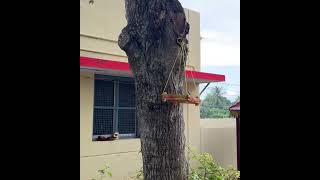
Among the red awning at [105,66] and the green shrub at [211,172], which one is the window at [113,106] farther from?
the green shrub at [211,172]

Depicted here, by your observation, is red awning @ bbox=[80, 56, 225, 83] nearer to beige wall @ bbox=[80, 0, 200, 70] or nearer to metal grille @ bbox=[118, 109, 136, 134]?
beige wall @ bbox=[80, 0, 200, 70]

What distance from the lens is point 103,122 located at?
4754 mm

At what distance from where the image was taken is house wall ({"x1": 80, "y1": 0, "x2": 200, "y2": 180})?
176 inches

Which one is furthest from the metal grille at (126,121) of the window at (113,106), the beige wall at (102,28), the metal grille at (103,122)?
the beige wall at (102,28)

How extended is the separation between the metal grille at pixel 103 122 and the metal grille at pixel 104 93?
0.10 m

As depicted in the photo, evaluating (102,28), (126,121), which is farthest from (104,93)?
(102,28)

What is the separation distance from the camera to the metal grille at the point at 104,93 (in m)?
4.69

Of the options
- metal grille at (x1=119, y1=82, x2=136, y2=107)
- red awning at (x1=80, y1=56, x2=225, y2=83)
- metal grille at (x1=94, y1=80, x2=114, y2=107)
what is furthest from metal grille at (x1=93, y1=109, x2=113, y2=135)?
red awning at (x1=80, y1=56, x2=225, y2=83)

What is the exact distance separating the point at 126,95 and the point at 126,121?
375 mm

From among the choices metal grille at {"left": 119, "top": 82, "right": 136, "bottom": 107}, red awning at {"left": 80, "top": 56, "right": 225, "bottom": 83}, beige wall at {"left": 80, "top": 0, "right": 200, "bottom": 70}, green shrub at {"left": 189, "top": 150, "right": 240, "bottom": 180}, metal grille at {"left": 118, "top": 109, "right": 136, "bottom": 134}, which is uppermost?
beige wall at {"left": 80, "top": 0, "right": 200, "bottom": 70}

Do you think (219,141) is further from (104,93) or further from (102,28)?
(102,28)
